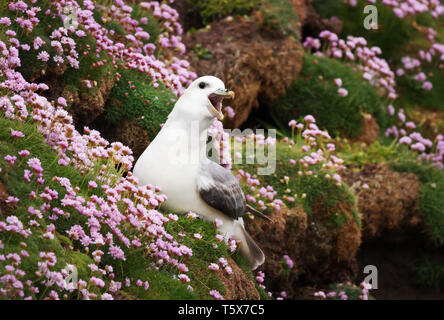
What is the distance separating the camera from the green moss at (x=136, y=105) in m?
5.72

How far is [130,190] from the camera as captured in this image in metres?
4.04

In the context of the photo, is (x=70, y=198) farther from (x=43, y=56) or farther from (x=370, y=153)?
(x=370, y=153)

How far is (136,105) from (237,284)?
1.82 meters

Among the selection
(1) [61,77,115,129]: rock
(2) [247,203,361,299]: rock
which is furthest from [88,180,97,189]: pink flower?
(2) [247,203,361,299]: rock

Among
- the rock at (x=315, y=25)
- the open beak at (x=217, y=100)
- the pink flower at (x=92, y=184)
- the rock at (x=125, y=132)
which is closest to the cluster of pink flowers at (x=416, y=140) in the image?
the rock at (x=315, y=25)

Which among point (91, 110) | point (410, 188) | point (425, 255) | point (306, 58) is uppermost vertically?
point (91, 110)

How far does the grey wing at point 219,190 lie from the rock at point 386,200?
2.85m

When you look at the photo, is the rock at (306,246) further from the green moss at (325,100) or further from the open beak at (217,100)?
the green moss at (325,100)
